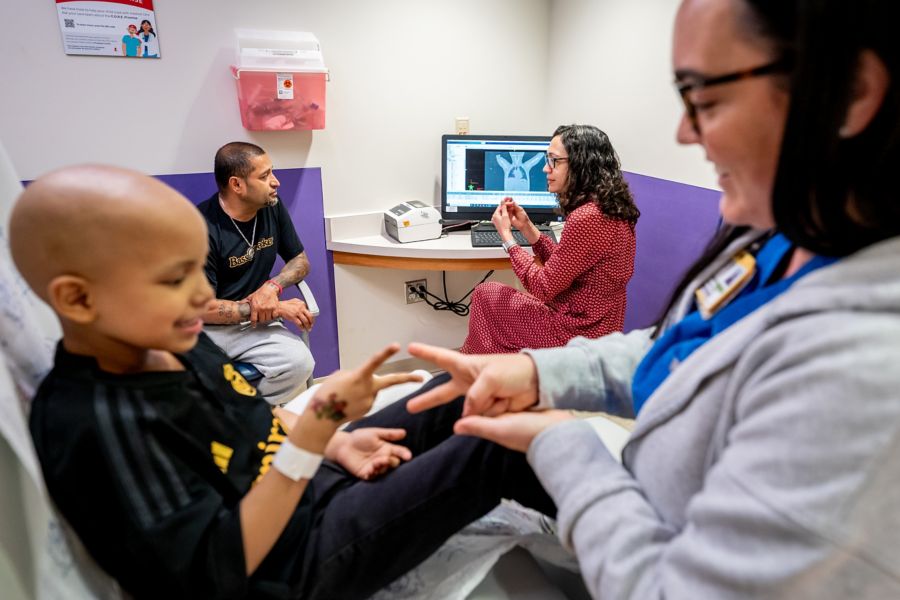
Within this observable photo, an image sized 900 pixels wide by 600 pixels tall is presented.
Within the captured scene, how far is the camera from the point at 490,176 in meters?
2.60

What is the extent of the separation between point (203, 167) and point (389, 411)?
1573 mm

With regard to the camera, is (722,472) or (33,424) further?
(33,424)

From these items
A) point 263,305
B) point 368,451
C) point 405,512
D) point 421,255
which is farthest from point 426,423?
point 421,255

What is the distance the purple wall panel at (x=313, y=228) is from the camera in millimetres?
2146

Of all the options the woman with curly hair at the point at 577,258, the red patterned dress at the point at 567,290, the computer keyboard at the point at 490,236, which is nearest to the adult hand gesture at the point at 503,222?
the woman with curly hair at the point at 577,258

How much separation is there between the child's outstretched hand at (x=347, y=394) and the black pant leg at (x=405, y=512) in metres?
0.16

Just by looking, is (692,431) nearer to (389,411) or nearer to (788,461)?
(788,461)

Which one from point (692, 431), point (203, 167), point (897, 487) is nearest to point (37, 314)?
point (692, 431)

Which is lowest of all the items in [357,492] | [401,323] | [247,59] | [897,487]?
[401,323]

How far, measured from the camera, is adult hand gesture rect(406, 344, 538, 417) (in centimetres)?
86

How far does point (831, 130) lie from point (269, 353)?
1.80 metres

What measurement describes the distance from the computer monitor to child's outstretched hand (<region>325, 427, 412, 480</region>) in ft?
5.69

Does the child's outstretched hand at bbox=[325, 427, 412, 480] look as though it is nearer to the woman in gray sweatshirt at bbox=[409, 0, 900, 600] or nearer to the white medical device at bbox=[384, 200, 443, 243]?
the woman in gray sweatshirt at bbox=[409, 0, 900, 600]

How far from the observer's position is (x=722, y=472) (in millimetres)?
544
